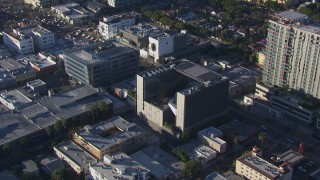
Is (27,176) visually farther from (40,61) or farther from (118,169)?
(40,61)

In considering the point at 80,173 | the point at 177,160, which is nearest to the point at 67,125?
the point at 80,173

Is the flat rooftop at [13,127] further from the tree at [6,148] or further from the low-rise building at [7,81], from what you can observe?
the low-rise building at [7,81]

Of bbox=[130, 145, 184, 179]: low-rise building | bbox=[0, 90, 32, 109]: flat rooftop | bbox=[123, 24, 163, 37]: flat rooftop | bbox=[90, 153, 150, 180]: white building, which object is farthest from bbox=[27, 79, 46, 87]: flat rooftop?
bbox=[90, 153, 150, 180]: white building

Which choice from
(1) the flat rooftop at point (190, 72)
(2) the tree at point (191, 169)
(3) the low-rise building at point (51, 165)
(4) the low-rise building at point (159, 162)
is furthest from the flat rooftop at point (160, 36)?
(3) the low-rise building at point (51, 165)

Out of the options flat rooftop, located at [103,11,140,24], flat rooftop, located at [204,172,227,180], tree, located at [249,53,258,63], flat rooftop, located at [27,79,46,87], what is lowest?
flat rooftop, located at [204,172,227,180]

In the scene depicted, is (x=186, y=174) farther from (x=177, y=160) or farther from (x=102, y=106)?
(x=102, y=106)

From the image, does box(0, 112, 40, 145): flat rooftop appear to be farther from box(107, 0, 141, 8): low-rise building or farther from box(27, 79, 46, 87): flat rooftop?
box(107, 0, 141, 8): low-rise building

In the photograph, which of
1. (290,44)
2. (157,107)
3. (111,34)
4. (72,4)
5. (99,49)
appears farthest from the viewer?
(72,4)
